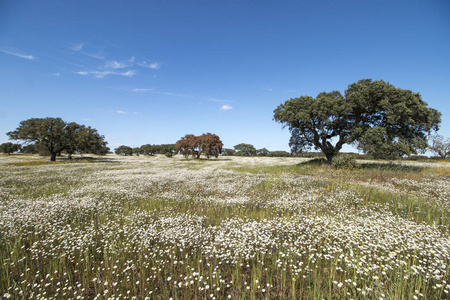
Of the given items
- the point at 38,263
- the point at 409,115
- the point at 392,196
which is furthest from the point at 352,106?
the point at 38,263

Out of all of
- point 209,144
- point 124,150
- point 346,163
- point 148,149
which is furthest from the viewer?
point 124,150

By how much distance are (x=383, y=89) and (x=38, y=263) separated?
31.5 metres

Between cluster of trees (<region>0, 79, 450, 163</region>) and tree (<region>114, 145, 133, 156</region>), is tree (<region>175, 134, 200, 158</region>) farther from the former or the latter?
tree (<region>114, 145, 133, 156</region>)

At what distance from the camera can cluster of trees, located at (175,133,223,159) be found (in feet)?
175

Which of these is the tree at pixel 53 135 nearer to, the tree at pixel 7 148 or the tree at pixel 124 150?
the tree at pixel 7 148

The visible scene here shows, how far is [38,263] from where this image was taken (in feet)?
14.7

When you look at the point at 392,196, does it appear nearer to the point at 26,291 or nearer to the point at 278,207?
the point at 278,207

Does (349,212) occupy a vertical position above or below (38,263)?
above

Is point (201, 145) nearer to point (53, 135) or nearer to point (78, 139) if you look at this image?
point (78, 139)

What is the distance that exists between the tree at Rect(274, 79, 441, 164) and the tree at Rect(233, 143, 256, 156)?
3233 inches

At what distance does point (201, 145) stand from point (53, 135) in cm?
3604

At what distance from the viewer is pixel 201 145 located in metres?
54.5

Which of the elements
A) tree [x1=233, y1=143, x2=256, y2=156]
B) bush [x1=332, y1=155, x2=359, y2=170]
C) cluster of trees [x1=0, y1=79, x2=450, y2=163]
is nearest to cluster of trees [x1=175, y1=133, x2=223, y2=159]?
cluster of trees [x1=0, y1=79, x2=450, y2=163]

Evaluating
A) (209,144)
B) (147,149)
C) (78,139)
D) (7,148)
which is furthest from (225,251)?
(7,148)
